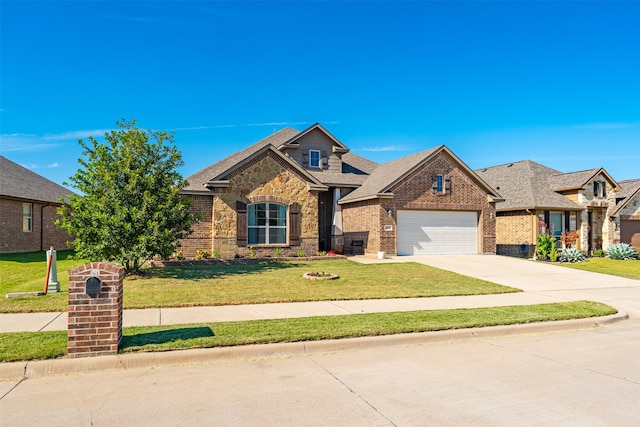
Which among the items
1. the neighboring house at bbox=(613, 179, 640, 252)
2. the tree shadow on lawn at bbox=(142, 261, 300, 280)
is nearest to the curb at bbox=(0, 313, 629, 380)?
the tree shadow on lawn at bbox=(142, 261, 300, 280)

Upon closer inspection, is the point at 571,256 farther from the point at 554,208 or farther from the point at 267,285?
the point at 267,285

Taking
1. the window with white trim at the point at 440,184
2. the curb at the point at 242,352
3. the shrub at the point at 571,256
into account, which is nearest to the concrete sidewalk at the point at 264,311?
the curb at the point at 242,352

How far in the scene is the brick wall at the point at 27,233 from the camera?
70.9 feet

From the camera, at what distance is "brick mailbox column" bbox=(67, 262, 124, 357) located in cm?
625

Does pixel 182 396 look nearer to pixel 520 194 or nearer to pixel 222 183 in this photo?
pixel 222 183

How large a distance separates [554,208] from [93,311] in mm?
25250

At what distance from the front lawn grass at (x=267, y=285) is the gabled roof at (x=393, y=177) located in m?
5.15

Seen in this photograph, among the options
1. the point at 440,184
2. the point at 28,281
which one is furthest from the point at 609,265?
the point at 28,281

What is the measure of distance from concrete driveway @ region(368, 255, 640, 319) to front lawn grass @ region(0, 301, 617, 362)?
2419 millimetres

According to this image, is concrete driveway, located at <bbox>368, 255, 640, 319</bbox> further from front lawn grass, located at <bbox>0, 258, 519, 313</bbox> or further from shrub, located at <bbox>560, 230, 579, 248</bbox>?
shrub, located at <bbox>560, 230, 579, 248</bbox>

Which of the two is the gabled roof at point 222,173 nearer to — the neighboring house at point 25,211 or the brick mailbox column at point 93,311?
the neighboring house at point 25,211

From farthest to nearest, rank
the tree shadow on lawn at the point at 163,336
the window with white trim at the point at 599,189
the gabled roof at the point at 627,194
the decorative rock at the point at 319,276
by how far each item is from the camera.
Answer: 1. the gabled roof at the point at 627,194
2. the window with white trim at the point at 599,189
3. the decorative rock at the point at 319,276
4. the tree shadow on lawn at the point at 163,336

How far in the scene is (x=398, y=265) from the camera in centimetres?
1800

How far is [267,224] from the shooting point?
20.3 metres
